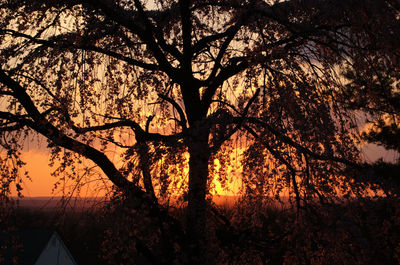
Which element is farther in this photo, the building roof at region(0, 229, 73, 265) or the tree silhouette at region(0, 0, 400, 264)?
the building roof at region(0, 229, 73, 265)

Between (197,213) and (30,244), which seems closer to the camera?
(197,213)

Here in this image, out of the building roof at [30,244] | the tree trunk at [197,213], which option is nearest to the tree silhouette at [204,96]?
A: the tree trunk at [197,213]

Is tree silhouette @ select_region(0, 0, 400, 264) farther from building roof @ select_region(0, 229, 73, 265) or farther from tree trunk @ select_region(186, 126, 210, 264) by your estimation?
building roof @ select_region(0, 229, 73, 265)

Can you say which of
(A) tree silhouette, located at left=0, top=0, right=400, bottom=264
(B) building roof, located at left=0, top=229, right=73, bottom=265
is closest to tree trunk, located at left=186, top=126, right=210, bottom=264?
(A) tree silhouette, located at left=0, top=0, right=400, bottom=264

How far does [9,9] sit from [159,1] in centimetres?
312

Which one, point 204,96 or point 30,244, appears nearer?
point 204,96

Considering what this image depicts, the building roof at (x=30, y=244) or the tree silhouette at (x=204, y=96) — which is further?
the building roof at (x=30, y=244)

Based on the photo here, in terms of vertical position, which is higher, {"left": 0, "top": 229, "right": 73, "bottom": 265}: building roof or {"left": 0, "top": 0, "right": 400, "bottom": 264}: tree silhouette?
{"left": 0, "top": 0, "right": 400, "bottom": 264}: tree silhouette

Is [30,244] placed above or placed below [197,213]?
below

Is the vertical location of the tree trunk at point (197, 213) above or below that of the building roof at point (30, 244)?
above

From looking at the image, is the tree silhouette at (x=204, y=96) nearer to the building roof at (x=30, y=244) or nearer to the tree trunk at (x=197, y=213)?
the tree trunk at (x=197, y=213)

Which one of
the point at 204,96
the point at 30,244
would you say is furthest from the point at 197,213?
the point at 30,244

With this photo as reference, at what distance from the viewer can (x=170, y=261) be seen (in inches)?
307

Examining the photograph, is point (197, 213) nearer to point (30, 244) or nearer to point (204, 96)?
point (204, 96)
